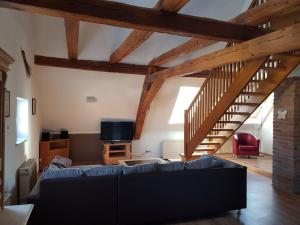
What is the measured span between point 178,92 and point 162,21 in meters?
4.36

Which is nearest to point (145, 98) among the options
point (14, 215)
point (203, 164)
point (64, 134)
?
point (64, 134)

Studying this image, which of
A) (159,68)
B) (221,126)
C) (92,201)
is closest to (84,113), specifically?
(159,68)

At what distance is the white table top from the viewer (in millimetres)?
1991

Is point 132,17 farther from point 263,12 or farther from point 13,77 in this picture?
point 13,77

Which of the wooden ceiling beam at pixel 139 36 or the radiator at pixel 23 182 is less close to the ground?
the wooden ceiling beam at pixel 139 36

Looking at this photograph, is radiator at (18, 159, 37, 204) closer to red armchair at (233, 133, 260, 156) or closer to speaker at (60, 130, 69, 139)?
speaker at (60, 130, 69, 139)

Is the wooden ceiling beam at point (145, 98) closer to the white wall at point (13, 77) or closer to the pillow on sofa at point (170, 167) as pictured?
the pillow on sofa at point (170, 167)

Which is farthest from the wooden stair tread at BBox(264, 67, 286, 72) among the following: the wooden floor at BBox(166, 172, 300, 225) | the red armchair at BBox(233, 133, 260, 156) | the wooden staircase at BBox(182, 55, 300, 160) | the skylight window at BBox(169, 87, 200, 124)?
the red armchair at BBox(233, 133, 260, 156)

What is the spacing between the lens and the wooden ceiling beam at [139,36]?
2.39 metres

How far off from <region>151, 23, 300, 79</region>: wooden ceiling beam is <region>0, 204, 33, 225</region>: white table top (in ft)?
9.68

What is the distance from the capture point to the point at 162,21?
2.57 meters

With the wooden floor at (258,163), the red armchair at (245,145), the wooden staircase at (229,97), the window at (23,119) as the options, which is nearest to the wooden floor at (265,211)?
the wooden floor at (258,163)

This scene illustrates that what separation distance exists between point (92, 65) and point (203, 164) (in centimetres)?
338

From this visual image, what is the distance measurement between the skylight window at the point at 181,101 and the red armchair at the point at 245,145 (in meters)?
1.87
